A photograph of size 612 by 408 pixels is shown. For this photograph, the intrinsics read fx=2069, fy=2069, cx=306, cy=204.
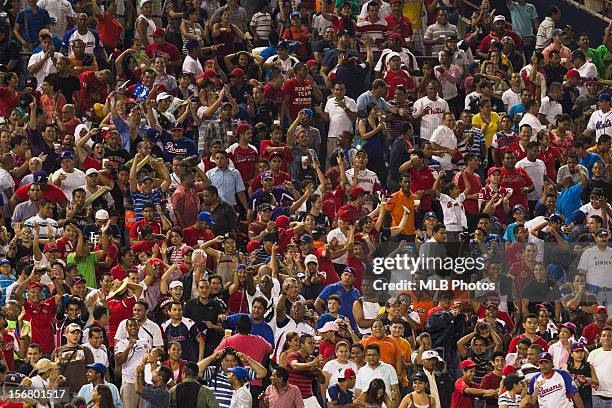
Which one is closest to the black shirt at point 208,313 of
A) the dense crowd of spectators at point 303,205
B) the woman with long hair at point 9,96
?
the dense crowd of spectators at point 303,205

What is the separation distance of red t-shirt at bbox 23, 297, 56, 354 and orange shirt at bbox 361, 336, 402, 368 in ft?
12.0

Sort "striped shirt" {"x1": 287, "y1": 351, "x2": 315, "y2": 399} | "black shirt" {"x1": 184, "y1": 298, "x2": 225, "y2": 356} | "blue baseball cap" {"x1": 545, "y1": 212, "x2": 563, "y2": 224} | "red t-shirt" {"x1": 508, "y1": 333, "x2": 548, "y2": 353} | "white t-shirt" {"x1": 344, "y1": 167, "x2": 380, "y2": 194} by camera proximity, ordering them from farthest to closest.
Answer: "white t-shirt" {"x1": 344, "y1": 167, "x2": 380, "y2": 194}, "blue baseball cap" {"x1": 545, "y1": 212, "x2": 563, "y2": 224}, "red t-shirt" {"x1": 508, "y1": 333, "x2": 548, "y2": 353}, "black shirt" {"x1": 184, "y1": 298, "x2": 225, "y2": 356}, "striped shirt" {"x1": 287, "y1": 351, "x2": 315, "y2": 399}

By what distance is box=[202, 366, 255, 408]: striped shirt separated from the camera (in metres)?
22.7

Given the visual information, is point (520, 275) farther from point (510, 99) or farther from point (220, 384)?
point (510, 99)

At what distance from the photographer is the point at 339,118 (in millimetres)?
29625

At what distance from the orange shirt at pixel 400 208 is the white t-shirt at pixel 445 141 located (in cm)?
164

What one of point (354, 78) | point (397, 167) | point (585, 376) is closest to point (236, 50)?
point (354, 78)

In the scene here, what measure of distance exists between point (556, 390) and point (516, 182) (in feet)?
18.2

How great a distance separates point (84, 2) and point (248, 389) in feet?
34.8

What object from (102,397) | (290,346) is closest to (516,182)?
(290,346)

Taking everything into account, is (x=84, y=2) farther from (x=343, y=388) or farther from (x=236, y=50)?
(x=343, y=388)

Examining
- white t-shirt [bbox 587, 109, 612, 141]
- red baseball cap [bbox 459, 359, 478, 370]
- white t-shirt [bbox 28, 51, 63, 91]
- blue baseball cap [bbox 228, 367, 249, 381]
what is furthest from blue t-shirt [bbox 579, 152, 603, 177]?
blue baseball cap [bbox 228, 367, 249, 381]

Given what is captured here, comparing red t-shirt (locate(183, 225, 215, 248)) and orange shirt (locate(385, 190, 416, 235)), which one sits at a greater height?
red t-shirt (locate(183, 225, 215, 248))

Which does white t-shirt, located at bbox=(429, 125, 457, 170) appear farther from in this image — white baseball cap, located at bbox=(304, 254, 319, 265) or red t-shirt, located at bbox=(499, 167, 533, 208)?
white baseball cap, located at bbox=(304, 254, 319, 265)
